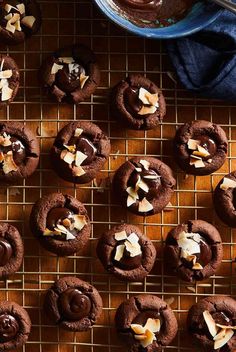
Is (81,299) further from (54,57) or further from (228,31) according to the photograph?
(228,31)

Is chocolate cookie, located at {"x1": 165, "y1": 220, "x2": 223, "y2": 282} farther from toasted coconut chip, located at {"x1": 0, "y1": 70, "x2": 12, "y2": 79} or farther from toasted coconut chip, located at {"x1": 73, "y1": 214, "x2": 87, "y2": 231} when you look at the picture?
toasted coconut chip, located at {"x1": 0, "y1": 70, "x2": 12, "y2": 79}

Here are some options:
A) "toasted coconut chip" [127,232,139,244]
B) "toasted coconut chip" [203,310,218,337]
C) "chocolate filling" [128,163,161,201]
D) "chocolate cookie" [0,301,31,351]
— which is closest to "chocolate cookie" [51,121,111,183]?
"chocolate filling" [128,163,161,201]

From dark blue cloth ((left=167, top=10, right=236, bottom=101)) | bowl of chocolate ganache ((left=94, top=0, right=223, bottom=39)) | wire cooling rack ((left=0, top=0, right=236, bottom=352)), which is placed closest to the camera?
bowl of chocolate ganache ((left=94, top=0, right=223, bottom=39))

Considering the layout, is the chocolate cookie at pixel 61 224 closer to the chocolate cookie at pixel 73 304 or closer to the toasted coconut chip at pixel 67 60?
the chocolate cookie at pixel 73 304

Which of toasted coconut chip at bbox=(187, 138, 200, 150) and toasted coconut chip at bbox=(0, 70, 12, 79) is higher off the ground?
toasted coconut chip at bbox=(0, 70, 12, 79)

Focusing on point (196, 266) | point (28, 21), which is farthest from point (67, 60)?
point (196, 266)

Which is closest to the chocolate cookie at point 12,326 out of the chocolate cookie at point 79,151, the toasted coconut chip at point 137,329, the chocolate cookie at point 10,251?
the chocolate cookie at point 10,251

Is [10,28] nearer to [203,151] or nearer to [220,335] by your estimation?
[203,151]
